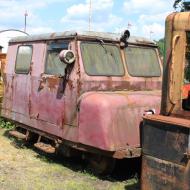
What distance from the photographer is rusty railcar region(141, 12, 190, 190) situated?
4.44 meters

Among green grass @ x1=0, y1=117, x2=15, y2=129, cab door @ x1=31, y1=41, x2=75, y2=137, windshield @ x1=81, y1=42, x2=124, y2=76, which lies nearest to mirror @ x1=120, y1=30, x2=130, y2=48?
windshield @ x1=81, y1=42, x2=124, y2=76

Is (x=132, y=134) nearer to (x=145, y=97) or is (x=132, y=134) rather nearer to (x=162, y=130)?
(x=145, y=97)

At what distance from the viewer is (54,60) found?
7.86 metres

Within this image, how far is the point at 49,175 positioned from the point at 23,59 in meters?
2.88

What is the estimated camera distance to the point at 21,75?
29.7ft

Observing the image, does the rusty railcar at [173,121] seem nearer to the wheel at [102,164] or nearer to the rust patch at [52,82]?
the wheel at [102,164]

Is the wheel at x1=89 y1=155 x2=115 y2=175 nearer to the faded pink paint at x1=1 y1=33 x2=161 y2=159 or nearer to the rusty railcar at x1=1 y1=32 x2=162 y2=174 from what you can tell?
the rusty railcar at x1=1 y1=32 x2=162 y2=174

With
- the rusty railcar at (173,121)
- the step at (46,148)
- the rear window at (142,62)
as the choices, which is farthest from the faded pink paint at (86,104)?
the rusty railcar at (173,121)

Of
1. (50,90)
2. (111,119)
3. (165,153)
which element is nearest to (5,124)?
(50,90)

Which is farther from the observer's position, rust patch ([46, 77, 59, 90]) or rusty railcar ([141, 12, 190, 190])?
rust patch ([46, 77, 59, 90])

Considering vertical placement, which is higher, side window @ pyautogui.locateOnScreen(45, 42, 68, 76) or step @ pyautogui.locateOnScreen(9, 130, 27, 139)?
side window @ pyautogui.locateOnScreen(45, 42, 68, 76)

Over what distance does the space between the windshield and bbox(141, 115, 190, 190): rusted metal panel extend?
2560 mm

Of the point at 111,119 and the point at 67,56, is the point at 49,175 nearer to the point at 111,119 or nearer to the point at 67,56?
the point at 111,119

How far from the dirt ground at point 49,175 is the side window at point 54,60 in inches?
58.8
